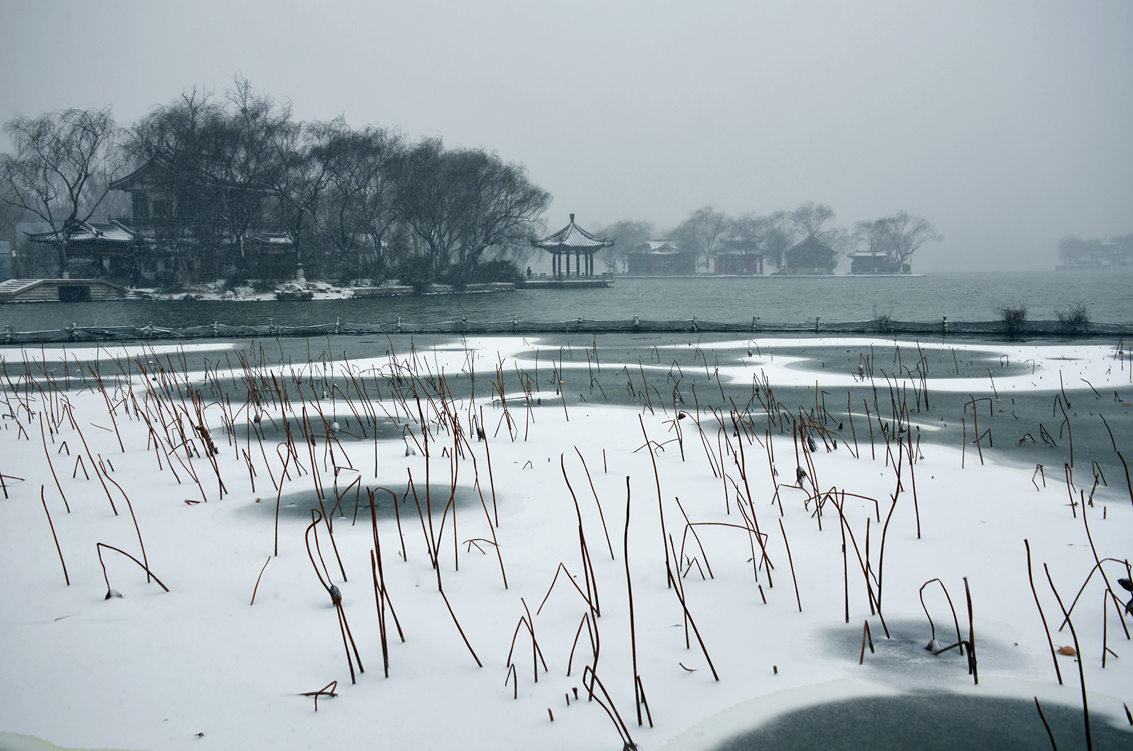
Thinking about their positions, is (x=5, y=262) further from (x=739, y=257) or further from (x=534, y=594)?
(x=739, y=257)

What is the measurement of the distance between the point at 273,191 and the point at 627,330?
3764 centimetres

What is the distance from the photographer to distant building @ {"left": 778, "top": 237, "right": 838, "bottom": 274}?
111m

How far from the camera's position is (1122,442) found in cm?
601

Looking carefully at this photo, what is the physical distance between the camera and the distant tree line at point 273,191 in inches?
1828

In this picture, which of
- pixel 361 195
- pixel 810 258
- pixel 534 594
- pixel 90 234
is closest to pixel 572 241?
pixel 361 195

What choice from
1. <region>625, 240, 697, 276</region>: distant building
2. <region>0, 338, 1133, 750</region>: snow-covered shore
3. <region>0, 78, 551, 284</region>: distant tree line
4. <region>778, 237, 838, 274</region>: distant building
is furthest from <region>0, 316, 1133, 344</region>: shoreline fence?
<region>778, 237, 838, 274</region>: distant building

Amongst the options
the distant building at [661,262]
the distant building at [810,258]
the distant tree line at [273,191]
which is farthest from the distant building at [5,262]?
the distant building at [810,258]

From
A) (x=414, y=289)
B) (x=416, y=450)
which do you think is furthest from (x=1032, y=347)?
(x=414, y=289)

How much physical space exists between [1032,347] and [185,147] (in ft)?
149

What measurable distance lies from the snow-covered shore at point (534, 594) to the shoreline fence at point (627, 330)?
11165 millimetres

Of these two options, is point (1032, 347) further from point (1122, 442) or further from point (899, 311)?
point (899, 311)

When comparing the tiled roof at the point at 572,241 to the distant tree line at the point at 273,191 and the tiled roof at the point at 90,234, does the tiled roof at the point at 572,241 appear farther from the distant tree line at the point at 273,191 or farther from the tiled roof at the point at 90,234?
the tiled roof at the point at 90,234

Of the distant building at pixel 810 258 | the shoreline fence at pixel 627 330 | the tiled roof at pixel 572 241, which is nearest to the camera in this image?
the shoreline fence at pixel 627 330

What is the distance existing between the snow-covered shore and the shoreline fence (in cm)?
1117
